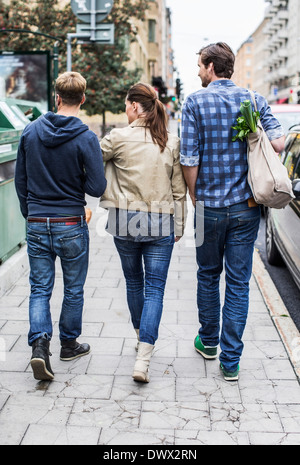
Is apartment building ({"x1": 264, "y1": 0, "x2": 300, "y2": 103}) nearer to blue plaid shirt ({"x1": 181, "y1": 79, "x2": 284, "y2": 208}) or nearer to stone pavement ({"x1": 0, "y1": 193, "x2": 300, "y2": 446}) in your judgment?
stone pavement ({"x1": 0, "y1": 193, "x2": 300, "y2": 446})

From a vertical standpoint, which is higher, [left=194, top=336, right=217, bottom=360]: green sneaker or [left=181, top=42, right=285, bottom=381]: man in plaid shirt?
[left=181, top=42, right=285, bottom=381]: man in plaid shirt

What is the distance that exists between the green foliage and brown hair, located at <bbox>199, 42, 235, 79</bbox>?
13503 millimetres

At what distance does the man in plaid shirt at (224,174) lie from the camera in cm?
352

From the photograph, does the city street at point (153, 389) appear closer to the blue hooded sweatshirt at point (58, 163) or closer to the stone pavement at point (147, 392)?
the stone pavement at point (147, 392)

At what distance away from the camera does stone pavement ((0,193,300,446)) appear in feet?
10.2

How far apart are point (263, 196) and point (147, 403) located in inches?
53.8

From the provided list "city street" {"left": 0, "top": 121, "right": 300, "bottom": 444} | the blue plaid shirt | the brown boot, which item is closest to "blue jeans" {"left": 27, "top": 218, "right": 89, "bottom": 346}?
"city street" {"left": 0, "top": 121, "right": 300, "bottom": 444}

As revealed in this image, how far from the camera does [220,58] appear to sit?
358 centimetres

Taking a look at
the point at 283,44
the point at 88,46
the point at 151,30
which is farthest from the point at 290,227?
the point at 283,44

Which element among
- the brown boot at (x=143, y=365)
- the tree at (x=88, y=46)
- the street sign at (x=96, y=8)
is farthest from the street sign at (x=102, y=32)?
the brown boot at (x=143, y=365)

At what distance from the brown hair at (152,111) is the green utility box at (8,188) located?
236cm

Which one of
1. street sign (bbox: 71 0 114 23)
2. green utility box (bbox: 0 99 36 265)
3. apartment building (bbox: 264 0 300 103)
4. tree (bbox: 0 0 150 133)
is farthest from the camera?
apartment building (bbox: 264 0 300 103)
